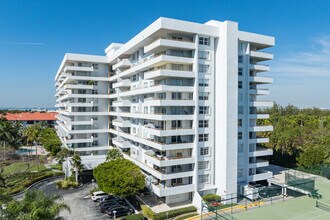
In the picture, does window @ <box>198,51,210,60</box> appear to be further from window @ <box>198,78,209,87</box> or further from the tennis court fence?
the tennis court fence

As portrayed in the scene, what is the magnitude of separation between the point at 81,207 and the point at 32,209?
20.1m

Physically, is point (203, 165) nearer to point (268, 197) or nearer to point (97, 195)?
point (268, 197)

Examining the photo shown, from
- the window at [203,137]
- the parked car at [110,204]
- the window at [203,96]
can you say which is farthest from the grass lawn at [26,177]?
the window at [203,96]

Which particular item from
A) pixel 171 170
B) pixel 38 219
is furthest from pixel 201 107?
pixel 38 219

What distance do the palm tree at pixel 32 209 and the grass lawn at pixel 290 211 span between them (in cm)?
1597

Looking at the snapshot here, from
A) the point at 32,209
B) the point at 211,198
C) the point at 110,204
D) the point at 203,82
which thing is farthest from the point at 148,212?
the point at 203,82

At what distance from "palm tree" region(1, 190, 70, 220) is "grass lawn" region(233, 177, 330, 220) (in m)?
16.0

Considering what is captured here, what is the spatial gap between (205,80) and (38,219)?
27232 millimetres

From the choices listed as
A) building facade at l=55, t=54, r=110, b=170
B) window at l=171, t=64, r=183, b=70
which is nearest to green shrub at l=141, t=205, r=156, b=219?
window at l=171, t=64, r=183, b=70

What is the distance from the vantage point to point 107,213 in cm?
3597

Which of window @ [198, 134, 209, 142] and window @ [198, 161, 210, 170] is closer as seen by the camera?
window @ [198, 134, 209, 142]

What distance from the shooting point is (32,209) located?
2008cm

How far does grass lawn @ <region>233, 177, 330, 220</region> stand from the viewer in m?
23.7

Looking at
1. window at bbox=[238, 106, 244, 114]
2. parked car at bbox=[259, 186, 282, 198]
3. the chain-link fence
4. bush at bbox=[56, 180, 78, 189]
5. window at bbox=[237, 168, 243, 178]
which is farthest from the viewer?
bush at bbox=[56, 180, 78, 189]
